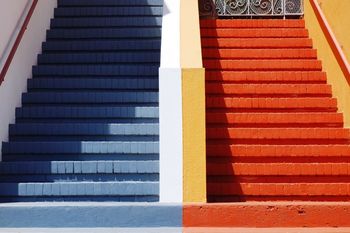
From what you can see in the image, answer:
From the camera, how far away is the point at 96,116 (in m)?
5.82

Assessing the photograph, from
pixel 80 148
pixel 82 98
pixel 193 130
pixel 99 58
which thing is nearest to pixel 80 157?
pixel 80 148

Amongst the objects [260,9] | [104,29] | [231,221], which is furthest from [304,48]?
[231,221]

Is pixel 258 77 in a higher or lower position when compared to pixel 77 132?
higher

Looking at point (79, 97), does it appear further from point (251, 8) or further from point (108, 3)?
point (251, 8)

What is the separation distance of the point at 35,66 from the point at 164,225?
309 centimetres

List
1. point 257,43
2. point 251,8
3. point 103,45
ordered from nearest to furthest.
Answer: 1. point 103,45
2. point 257,43
3. point 251,8

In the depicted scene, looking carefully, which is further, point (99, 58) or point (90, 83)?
point (99, 58)

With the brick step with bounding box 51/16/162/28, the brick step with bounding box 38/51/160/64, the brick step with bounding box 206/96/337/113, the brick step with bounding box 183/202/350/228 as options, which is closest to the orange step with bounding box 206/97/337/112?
the brick step with bounding box 206/96/337/113

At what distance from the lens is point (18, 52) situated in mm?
5965

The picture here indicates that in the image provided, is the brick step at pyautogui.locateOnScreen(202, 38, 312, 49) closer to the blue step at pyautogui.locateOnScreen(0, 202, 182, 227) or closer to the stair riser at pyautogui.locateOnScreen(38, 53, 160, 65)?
the stair riser at pyautogui.locateOnScreen(38, 53, 160, 65)

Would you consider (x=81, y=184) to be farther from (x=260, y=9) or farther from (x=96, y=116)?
(x=260, y=9)

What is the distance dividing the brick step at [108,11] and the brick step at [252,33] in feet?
2.54

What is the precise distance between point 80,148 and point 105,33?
229 centimetres

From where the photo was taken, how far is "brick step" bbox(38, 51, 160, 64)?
666cm
